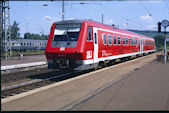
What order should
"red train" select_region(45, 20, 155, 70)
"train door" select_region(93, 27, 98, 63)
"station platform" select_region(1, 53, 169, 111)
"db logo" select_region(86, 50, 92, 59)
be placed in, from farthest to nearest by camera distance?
"train door" select_region(93, 27, 98, 63) < "db logo" select_region(86, 50, 92, 59) < "red train" select_region(45, 20, 155, 70) < "station platform" select_region(1, 53, 169, 111)

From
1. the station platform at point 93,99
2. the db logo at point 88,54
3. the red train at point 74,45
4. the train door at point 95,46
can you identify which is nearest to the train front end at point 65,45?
the red train at point 74,45

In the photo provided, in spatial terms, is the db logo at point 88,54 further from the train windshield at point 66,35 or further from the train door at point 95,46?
the train windshield at point 66,35

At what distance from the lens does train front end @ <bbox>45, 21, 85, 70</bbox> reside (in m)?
11.7

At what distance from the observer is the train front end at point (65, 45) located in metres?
11.7

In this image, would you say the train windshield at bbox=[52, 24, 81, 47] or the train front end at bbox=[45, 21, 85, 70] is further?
the train windshield at bbox=[52, 24, 81, 47]

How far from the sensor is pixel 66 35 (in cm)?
1236

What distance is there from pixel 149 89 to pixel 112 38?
29.9 feet

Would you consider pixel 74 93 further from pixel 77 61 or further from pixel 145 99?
pixel 77 61

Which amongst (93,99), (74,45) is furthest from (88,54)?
(93,99)

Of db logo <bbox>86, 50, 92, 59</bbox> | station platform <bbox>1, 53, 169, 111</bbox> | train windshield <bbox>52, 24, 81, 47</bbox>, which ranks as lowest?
station platform <bbox>1, 53, 169, 111</bbox>

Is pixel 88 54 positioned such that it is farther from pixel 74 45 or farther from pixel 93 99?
pixel 93 99

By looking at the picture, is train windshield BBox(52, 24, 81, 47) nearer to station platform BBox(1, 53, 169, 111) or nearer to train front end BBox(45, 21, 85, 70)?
train front end BBox(45, 21, 85, 70)

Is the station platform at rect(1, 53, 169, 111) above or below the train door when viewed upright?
below

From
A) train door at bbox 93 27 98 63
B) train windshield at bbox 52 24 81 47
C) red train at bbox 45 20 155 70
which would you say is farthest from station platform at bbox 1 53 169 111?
train door at bbox 93 27 98 63
